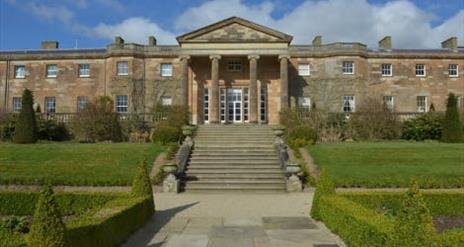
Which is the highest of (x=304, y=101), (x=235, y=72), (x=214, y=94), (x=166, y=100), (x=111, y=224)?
(x=235, y=72)

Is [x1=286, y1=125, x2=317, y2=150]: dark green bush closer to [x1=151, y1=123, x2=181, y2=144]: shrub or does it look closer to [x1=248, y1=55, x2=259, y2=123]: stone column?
[x1=151, y1=123, x2=181, y2=144]: shrub

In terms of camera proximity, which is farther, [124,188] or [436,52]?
[436,52]

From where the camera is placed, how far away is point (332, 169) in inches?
726

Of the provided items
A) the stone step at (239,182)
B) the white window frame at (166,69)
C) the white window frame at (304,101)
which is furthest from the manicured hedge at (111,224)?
the white window frame at (304,101)

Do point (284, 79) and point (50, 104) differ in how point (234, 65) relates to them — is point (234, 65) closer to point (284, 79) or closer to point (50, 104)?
point (284, 79)

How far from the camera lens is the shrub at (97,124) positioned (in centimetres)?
2775

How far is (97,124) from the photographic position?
27766 mm

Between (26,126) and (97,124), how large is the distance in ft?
13.8

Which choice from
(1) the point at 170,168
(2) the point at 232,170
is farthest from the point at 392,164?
(1) the point at 170,168

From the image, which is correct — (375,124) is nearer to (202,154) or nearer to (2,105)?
(202,154)

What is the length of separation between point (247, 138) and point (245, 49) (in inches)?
384

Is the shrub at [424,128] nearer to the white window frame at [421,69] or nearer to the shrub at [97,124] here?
the white window frame at [421,69]

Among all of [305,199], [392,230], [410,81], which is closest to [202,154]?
[305,199]

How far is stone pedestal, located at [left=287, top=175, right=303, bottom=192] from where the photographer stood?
55.2 feet
